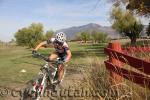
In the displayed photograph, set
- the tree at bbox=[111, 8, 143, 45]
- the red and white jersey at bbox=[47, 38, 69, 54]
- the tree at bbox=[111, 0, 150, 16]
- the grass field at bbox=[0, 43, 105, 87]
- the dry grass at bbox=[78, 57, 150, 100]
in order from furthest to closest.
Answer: the tree at bbox=[111, 8, 143, 45], the tree at bbox=[111, 0, 150, 16], the grass field at bbox=[0, 43, 105, 87], the red and white jersey at bbox=[47, 38, 69, 54], the dry grass at bbox=[78, 57, 150, 100]

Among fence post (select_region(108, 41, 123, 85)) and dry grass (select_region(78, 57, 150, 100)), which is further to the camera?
fence post (select_region(108, 41, 123, 85))

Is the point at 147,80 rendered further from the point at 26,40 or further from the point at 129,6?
the point at 26,40

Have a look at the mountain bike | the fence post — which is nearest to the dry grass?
the fence post

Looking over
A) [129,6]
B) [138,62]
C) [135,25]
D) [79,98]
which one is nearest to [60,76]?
[79,98]

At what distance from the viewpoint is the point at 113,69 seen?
341 inches

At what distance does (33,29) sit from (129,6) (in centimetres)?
8224

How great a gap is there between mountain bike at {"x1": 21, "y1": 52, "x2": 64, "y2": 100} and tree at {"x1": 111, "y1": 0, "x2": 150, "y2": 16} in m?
20.2

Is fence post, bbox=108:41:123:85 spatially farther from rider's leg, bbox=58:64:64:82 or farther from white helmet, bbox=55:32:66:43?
rider's leg, bbox=58:64:64:82

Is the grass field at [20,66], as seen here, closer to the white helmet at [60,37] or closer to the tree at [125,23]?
the white helmet at [60,37]

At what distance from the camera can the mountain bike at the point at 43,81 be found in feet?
30.0

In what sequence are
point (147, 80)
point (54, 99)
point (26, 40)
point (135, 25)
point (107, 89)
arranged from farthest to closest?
point (26, 40)
point (135, 25)
point (54, 99)
point (107, 89)
point (147, 80)

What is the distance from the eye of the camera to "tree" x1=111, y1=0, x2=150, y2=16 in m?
29.5

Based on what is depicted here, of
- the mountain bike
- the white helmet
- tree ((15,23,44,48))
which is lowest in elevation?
tree ((15,23,44,48))

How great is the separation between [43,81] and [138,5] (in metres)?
21.9
